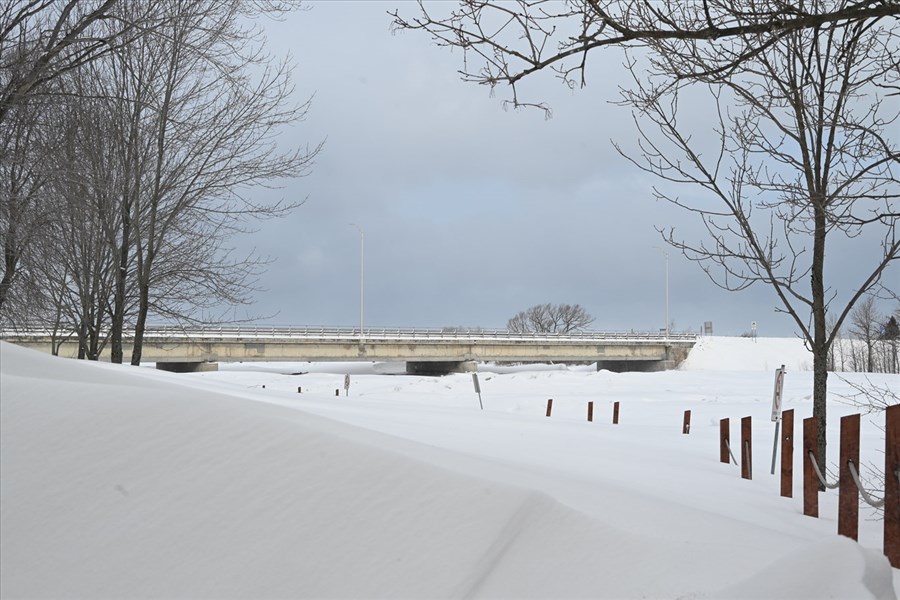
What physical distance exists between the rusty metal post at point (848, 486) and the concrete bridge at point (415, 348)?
33.5 metres

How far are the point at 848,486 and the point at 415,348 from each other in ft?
138

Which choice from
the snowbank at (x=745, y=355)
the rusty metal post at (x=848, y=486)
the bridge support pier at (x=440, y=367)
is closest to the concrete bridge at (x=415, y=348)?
the bridge support pier at (x=440, y=367)

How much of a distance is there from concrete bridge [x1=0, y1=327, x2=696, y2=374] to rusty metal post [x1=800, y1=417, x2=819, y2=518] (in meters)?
32.7

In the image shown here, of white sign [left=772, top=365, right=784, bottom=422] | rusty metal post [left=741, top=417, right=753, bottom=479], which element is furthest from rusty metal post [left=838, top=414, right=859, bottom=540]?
white sign [left=772, top=365, right=784, bottom=422]

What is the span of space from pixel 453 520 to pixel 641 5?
3716mm

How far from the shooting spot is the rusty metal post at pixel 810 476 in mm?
6355

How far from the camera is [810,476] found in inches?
250

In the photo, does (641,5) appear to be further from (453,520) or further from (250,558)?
(250,558)

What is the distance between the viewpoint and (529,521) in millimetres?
3111

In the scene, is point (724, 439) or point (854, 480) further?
point (724, 439)

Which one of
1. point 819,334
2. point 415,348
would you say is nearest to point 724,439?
point 819,334

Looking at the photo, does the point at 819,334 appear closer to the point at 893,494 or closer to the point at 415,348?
the point at 893,494

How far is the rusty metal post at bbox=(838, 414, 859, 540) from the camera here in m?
5.31

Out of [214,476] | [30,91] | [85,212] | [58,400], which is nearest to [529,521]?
[214,476]
